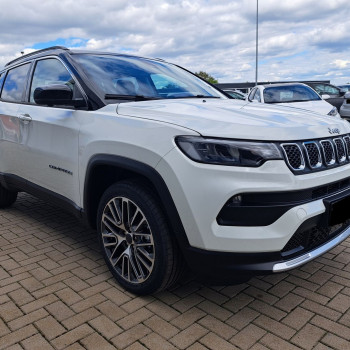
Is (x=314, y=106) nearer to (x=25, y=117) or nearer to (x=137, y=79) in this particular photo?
(x=137, y=79)

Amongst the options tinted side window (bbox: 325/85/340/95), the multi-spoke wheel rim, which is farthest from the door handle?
tinted side window (bbox: 325/85/340/95)

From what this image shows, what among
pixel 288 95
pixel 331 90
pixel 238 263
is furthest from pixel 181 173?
pixel 331 90

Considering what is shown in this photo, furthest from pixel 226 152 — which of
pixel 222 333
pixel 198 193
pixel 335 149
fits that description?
pixel 222 333

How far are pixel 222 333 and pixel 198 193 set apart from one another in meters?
0.87

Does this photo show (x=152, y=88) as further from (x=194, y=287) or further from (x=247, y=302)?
(x=247, y=302)

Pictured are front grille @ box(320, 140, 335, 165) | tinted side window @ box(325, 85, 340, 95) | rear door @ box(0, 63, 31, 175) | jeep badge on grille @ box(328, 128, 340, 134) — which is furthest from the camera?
tinted side window @ box(325, 85, 340, 95)

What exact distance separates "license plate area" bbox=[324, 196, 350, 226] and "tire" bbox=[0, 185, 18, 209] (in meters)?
3.78

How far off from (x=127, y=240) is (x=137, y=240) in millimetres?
114

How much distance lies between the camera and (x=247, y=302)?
8.58ft

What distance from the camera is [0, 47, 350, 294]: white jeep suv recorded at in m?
2.09

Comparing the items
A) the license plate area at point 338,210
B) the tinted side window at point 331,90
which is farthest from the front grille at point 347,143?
the tinted side window at point 331,90

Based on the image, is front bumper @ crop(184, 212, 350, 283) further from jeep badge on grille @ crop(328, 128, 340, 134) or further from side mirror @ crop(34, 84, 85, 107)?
side mirror @ crop(34, 84, 85, 107)

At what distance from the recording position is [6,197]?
472 cm

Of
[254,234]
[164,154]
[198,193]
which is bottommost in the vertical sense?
[254,234]
